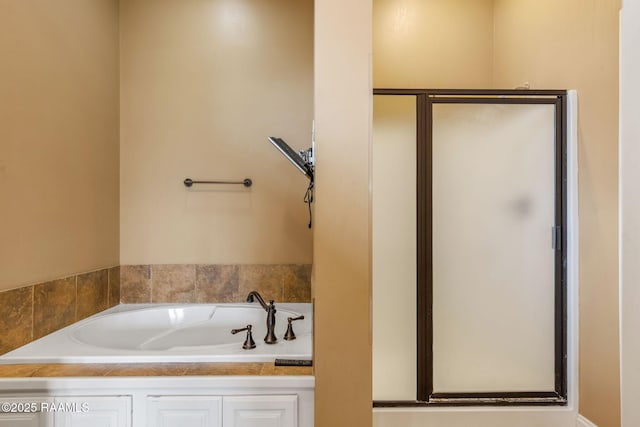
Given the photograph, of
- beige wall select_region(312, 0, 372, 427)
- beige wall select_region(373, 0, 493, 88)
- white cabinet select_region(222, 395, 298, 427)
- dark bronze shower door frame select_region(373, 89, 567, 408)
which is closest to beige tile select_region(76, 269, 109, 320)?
white cabinet select_region(222, 395, 298, 427)

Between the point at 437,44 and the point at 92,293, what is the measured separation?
2774mm

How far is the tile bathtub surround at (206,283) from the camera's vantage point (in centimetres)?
258

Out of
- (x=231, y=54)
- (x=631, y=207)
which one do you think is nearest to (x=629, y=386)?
(x=631, y=207)

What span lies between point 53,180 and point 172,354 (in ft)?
3.54

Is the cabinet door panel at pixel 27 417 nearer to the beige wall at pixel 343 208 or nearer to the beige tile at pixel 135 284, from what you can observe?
the beige wall at pixel 343 208

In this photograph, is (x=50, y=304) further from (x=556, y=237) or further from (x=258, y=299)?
(x=556, y=237)

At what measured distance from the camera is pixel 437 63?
282 centimetres

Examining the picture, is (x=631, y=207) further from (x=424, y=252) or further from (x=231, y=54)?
(x=231, y=54)

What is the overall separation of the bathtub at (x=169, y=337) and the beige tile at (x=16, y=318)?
44 millimetres

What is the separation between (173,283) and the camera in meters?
2.59

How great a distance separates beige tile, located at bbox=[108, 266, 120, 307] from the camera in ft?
8.03

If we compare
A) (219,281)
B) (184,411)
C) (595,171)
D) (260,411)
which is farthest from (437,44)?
(184,411)

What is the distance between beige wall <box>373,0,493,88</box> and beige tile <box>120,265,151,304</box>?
2129mm

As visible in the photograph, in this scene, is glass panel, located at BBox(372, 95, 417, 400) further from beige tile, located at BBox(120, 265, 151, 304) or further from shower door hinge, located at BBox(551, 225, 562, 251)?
beige tile, located at BBox(120, 265, 151, 304)
